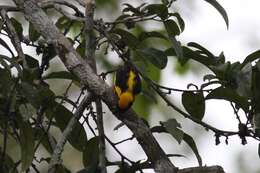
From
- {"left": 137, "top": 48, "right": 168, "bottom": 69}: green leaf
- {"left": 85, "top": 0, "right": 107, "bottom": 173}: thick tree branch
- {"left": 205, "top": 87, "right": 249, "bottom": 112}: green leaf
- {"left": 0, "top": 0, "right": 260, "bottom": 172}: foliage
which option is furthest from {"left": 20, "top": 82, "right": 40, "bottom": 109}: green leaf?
{"left": 205, "top": 87, "right": 249, "bottom": 112}: green leaf

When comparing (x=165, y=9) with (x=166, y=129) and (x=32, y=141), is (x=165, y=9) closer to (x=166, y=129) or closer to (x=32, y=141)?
(x=166, y=129)

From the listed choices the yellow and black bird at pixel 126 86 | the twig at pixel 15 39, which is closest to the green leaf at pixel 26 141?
the twig at pixel 15 39

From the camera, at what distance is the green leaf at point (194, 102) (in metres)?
1.31

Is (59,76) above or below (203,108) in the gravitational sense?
above

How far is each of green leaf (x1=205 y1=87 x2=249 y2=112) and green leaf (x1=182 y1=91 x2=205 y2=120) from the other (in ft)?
0.27

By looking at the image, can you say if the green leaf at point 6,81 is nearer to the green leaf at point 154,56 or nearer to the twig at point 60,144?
the twig at point 60,144

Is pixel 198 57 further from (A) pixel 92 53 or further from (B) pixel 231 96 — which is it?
(A) pixel 92 53

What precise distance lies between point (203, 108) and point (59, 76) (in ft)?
1.02

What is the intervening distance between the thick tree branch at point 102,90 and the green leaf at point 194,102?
20cm

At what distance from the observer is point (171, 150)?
3.22 meters

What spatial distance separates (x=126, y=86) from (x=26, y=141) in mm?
251

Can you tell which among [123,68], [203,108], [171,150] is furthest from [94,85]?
[171,150]

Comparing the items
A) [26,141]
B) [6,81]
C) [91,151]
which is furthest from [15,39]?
[91,151]

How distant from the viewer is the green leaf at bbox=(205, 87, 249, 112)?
1202 mm
